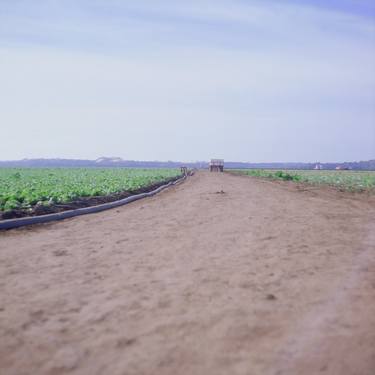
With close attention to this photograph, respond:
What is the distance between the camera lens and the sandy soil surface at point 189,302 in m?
3.73

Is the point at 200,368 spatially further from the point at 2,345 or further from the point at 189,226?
the point at 189,226

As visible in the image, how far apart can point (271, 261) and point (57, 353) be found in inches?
152

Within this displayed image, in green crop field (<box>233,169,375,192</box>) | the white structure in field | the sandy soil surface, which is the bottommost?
the sandy soil surface

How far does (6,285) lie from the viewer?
19.3ft

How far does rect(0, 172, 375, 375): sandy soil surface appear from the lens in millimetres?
3727

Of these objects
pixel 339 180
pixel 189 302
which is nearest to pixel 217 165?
pixel 339 180

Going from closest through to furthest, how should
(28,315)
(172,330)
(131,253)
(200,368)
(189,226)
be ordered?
(200,368)
(172,330)
(28,315)
(131,253)
(189,226)

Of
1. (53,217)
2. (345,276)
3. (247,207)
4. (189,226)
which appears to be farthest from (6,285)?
(247,207)

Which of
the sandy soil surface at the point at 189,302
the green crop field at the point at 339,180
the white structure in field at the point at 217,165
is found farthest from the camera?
the white structure in field at the point at 217,165

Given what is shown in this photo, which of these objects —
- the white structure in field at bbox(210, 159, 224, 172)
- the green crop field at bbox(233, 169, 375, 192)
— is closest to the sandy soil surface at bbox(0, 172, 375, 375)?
the green crop field at bbox(233, 169, 375, 192)

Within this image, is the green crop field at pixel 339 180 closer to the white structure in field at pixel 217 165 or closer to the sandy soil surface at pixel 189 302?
the sandy soil surface at pixel 189 302

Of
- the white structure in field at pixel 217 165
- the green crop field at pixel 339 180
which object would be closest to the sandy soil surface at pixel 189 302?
the green crop field at pixel 339 180

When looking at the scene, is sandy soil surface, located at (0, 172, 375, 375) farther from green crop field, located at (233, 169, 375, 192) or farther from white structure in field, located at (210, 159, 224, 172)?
white structure in field, located at (210, 159, 224, 172)

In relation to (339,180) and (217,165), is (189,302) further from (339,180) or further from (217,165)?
(217,165)
